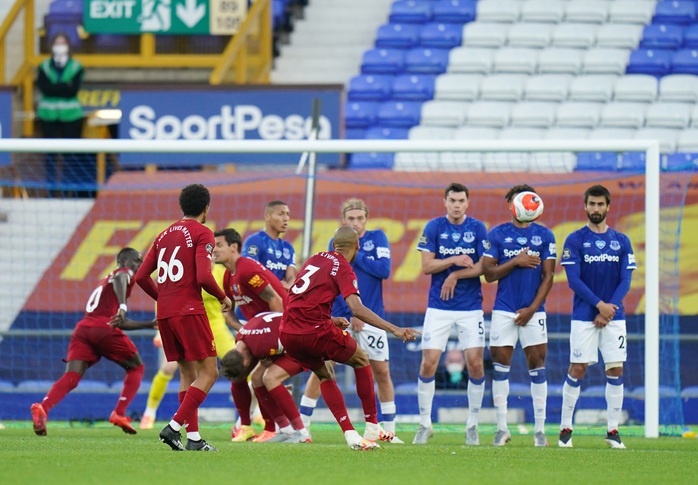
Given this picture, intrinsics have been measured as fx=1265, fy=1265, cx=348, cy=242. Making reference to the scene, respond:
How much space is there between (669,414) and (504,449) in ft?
13.3

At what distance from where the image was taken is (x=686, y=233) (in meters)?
15.6

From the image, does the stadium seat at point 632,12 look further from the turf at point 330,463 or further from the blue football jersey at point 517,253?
the turf at point 330,463

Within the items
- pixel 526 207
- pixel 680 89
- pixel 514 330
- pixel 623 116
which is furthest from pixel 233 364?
pixel 680 89

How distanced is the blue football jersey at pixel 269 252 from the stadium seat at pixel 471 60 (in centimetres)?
899

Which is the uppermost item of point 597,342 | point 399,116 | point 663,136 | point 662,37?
point 662,37

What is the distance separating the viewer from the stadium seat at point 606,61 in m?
19.5

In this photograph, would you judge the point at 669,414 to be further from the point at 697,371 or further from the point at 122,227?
the point at 122,227

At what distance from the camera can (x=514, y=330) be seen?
1088 centimetres

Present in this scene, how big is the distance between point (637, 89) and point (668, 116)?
816mm

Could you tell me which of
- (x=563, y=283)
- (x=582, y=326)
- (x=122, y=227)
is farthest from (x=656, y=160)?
(x=122, y=227)

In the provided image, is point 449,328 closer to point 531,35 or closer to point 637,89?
point 637,89

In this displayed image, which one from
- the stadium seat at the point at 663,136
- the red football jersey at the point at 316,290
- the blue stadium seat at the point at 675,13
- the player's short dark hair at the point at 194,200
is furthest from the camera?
the blue stadium seat at the point at 675,13

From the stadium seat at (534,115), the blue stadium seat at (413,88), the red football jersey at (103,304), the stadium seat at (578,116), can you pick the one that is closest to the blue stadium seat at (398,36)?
the blue stadium seat at (413,88)

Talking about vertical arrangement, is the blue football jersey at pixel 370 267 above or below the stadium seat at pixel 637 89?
below
